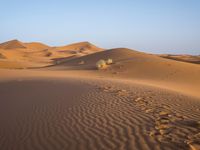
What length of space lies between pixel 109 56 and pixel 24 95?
62.6ft

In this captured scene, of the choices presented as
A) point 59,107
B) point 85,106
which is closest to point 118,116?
point 85,106

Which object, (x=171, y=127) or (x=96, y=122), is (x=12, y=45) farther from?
(x=171, y=127)

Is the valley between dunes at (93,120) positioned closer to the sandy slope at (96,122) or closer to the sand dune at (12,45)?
the sandy slope at (96,122)

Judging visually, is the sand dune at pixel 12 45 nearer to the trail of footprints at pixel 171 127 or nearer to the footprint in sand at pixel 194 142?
the trail of footprints at pixel 171 127

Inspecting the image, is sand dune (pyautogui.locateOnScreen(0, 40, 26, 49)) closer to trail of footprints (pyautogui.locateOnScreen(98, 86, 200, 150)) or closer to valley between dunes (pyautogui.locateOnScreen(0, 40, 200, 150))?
valley between dunes (pyautogui.locateOnScreen(0, 40, 200, 150))

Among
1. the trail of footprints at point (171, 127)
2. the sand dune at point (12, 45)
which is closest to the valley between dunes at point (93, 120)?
the trail of footprints at point (171, 127)

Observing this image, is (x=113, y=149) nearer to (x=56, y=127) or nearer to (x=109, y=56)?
(x=56, y=127)

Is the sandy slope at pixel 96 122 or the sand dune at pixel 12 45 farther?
the sand dune at pixel 12 45

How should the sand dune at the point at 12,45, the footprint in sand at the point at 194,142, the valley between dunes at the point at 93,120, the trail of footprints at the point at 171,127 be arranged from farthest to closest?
the sand dune at the point at 12,45 < the valley between dunes at the point at 93,120 < the trail of footprints at the point at 171,127 < the footprint in sand at the point at 194,142

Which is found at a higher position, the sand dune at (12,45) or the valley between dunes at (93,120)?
the sand dune at (12,45)

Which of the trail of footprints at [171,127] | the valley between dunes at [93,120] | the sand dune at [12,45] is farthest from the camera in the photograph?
the sand dune at [12,45]

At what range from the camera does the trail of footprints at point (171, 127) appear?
4.58 metres

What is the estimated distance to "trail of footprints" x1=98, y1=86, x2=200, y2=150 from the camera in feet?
15.0

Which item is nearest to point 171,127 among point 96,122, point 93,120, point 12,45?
point 96,122
